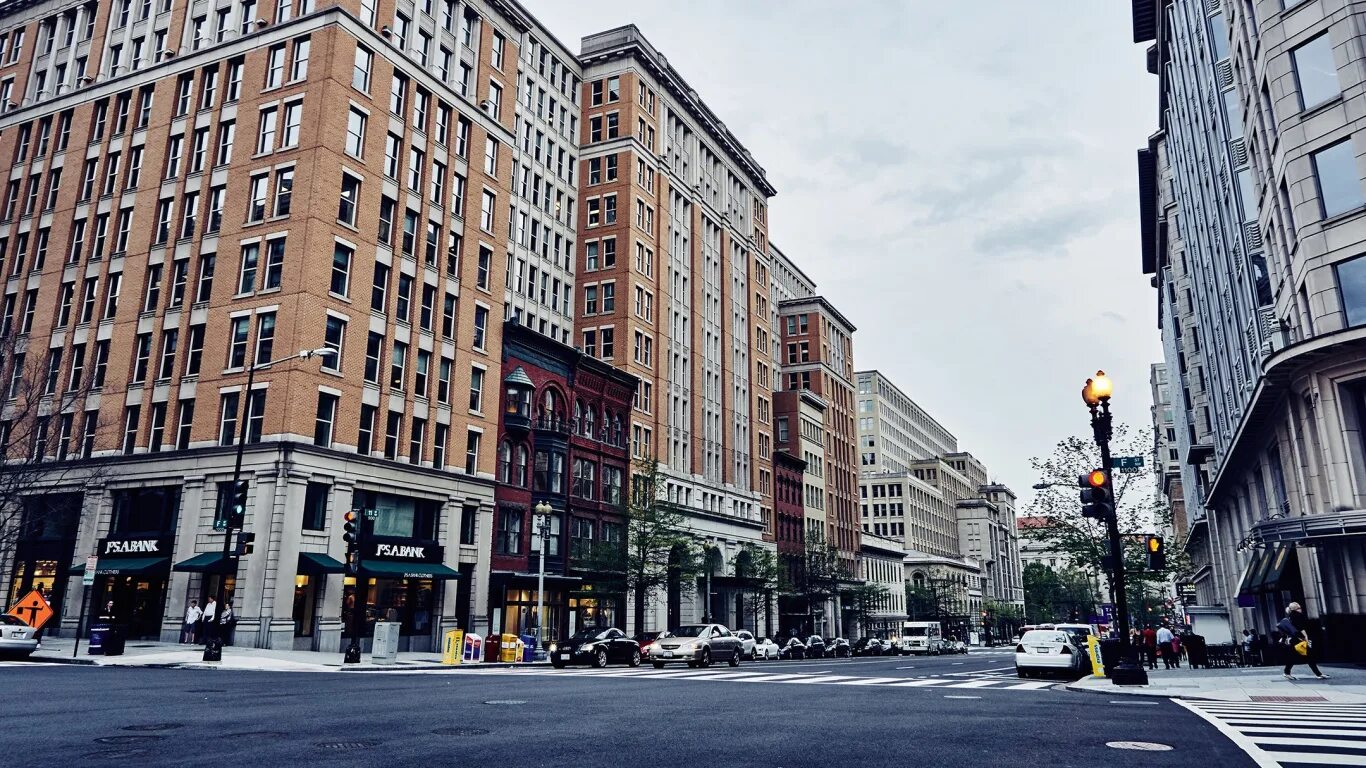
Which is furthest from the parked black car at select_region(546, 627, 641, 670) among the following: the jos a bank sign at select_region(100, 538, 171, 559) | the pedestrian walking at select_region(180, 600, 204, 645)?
the jos a bank sign at select_region(100, 538, 171, 559)

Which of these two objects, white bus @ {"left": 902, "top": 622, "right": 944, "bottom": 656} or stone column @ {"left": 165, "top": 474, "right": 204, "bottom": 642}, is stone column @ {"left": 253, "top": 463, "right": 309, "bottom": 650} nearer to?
stone column @ {"left": 165, "top": 474, "right": 204, "bottom": 642}

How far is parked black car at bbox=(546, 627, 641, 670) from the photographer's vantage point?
33.1 m

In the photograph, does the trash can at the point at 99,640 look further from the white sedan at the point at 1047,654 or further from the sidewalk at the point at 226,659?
the white sedan at the point at 1047,654

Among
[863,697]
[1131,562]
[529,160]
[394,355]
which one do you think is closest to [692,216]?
[529,160]

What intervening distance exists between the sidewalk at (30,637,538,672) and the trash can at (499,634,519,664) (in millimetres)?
2489

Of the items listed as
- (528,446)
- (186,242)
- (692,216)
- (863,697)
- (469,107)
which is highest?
(692,216)

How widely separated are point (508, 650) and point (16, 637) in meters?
16.2

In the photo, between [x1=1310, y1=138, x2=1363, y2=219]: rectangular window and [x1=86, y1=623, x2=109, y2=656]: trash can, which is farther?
[x1=86, y1=623, x2=109, y2=656]: trash can

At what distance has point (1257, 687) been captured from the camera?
2027 centimetres

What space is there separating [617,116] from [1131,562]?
158ft

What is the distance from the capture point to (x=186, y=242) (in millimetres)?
43312

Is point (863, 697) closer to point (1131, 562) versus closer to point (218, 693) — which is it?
point (218, 693)

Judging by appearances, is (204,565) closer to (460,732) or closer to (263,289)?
(263,289)

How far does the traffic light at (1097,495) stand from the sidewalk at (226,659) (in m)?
21.1
